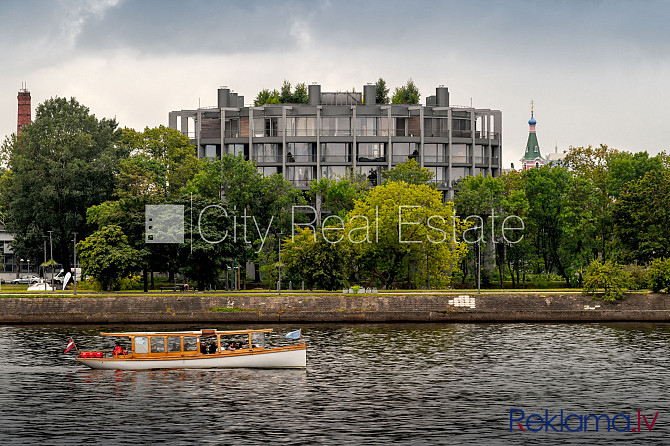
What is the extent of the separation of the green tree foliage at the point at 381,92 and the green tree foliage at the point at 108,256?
286ft

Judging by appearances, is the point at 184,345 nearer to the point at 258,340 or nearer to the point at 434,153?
the point at 258,340

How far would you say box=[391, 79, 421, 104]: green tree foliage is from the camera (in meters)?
175

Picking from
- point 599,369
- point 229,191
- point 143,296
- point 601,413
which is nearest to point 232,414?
point 601,413

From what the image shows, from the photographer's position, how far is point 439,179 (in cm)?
15438

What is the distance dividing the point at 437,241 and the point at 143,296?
37026mm

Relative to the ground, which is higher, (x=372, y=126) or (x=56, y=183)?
(x=372, y=126)

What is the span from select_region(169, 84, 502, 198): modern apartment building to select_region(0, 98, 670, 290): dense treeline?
1354cm

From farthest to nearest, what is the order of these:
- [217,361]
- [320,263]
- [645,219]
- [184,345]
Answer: [645,219], [320,263], [184,345], [217,361]

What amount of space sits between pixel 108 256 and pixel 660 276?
6190 cm

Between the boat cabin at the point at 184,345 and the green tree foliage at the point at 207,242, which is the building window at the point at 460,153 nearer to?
the green tree foliage at the point at 207,242

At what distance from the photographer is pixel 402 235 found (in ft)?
347

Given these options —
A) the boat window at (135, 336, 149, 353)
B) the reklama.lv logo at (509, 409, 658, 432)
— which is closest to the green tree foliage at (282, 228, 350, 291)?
the boat window at (135, 336, 149, 353)

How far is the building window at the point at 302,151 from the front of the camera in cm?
15212

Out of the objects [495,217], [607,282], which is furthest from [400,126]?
[607,282]
